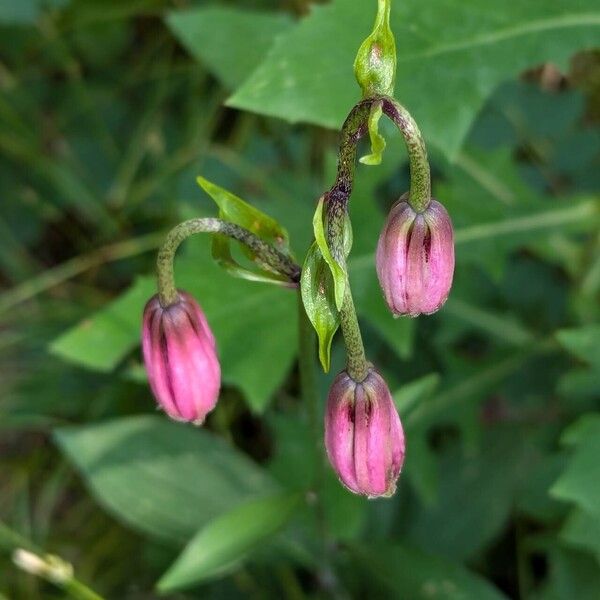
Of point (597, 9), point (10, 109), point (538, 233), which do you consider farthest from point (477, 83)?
point (10, 109)

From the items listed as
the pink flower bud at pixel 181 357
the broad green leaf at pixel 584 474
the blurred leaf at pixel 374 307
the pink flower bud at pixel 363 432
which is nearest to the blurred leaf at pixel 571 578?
the broad green leaf at pixel 584 474

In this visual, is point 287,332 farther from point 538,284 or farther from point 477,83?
point 538,284

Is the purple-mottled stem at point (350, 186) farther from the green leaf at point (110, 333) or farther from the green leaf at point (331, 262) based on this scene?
the green leaf at point (110, 333)

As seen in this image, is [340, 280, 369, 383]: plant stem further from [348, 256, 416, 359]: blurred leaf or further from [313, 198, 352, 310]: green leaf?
[348, 256, 416, 359]: blurred leaf

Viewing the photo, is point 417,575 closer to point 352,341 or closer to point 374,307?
point 374,307

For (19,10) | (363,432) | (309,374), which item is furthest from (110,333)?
(19,10)

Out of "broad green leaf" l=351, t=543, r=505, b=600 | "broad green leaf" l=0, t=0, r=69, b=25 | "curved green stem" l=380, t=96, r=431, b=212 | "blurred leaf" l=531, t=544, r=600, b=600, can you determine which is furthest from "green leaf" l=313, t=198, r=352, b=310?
Result: "broad green leaf" l=0, t=0, r=69, b=25
